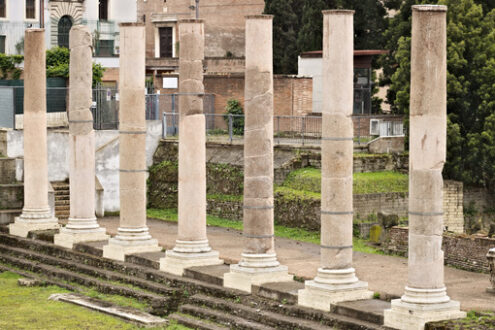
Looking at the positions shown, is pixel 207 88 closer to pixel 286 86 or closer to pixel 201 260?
pixel 286 86

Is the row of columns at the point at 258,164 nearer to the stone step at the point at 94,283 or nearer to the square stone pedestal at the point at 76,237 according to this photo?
the square stone pedestal at the point at 76,237

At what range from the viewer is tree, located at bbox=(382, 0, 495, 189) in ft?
107

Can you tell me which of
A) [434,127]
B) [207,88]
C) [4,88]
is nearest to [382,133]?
[207,88]

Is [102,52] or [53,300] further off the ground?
[102,52]

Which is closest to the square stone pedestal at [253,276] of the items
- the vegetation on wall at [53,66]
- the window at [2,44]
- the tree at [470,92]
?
the tree at [470,92]

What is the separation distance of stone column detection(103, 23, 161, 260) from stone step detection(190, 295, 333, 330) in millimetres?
3741

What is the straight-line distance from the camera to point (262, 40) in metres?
20.8

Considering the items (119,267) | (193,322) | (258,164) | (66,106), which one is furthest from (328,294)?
(66,106)

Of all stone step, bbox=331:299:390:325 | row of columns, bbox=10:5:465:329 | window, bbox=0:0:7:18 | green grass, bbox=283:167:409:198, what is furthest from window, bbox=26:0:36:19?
stone step, bbox=331:299:390:325

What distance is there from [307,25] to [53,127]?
410 inches

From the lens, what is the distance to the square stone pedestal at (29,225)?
2812cm

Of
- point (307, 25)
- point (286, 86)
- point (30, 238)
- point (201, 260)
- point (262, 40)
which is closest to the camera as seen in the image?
point (262, 40)

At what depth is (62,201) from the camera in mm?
31672

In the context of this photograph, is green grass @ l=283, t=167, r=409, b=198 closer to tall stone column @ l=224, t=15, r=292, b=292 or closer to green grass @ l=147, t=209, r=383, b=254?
green grass @ l=147, t=209, r=383, b=254
